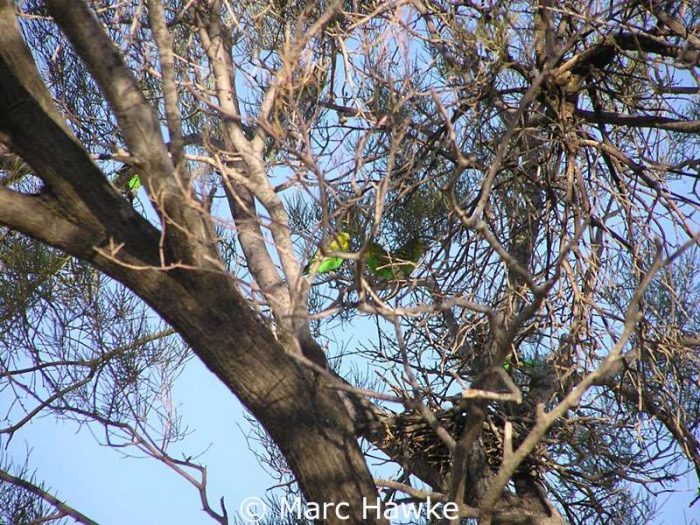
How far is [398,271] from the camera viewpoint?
90.6 inches

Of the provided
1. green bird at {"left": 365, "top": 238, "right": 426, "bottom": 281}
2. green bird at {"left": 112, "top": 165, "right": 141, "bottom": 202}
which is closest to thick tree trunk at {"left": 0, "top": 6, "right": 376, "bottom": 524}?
green bird at {"left": 365, "top": 238, "right": 426, "bottom": 281}

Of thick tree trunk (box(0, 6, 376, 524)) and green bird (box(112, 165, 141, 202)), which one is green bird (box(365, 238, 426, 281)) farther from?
green bird (box(112, 165, 141, 202))

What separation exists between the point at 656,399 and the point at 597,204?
1.72 feet

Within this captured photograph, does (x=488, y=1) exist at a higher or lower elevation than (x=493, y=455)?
higher

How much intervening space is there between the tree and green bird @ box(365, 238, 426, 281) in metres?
0.04

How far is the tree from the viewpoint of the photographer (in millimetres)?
1583

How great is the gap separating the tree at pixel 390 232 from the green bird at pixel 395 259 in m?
0.04

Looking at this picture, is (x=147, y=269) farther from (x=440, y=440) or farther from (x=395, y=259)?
(x=440, y=440)

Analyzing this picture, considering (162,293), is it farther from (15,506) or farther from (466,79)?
(15,506)

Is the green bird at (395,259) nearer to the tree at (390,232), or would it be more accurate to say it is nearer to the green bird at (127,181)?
the tree at (390,232)

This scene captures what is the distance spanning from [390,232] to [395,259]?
27cm

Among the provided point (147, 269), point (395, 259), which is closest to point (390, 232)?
point (395, 259)

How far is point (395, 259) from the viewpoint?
7.47 ft

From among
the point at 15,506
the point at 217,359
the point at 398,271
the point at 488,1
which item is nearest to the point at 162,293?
the point at 217,359
